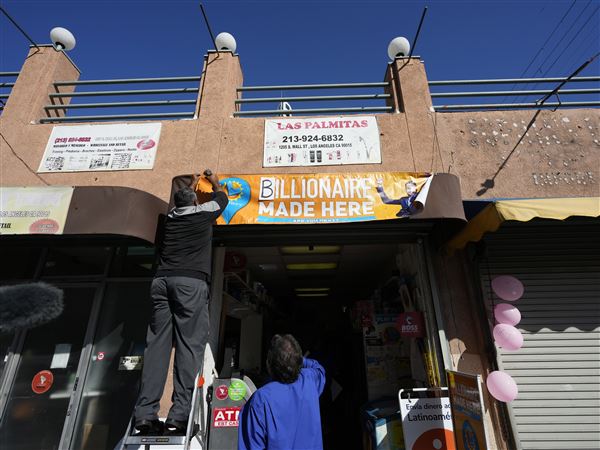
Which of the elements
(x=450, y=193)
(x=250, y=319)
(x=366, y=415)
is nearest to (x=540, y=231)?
(x=450, y=193)

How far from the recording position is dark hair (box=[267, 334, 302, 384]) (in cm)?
237

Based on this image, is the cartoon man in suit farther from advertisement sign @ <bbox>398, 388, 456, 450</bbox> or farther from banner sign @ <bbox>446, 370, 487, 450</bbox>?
advertisement sign @ <bbox>398, 388, 456, 450</bbox>

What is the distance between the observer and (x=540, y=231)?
480 cm

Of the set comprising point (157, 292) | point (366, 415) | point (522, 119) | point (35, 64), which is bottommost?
point (366, 415)

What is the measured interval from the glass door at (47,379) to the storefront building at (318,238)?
21mm

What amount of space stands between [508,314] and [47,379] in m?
6.52

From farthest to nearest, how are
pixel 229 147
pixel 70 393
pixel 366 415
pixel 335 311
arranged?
pixel 335 311 < pixel 229 147 < pixel 366 415 < pixel 70 393

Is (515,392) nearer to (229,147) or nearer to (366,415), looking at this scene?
(366,415)

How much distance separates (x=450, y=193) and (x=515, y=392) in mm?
2462

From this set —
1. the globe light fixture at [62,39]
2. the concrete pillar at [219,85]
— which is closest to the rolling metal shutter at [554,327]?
the concrete pillar at [219,85]

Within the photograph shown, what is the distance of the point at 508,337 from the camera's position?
3945 mm

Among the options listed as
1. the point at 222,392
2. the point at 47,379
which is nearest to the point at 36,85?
the point at 47,379

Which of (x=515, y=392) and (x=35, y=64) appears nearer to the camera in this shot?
(x=515, y=392)

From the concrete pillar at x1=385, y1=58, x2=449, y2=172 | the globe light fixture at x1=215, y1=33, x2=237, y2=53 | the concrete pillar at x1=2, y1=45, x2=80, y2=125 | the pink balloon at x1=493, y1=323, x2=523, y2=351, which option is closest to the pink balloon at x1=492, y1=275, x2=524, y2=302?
the pink balloon at x1=493, y1=323, x2=523, y2=351
